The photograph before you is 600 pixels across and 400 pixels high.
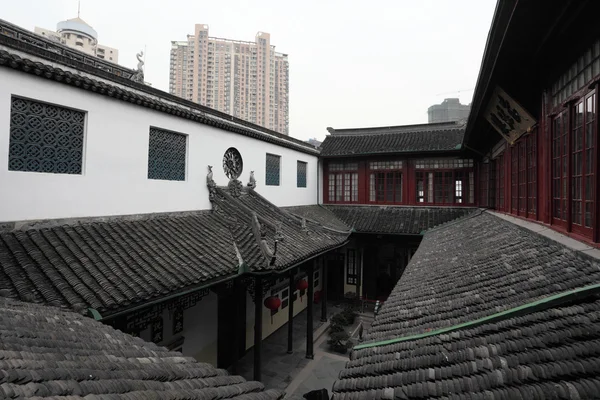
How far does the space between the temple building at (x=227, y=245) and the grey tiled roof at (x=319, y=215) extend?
2.55m

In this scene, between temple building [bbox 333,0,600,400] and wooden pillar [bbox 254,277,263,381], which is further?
wooden pillar [bbox 254,277,263,381]

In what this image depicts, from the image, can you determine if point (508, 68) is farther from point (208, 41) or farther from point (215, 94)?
point (208, 41)

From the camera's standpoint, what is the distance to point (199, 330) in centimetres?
844

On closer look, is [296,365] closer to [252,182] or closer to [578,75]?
[252,182]

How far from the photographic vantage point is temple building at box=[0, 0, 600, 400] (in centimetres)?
229

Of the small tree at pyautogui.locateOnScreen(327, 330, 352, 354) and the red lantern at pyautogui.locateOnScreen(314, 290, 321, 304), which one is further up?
the red lantern at pyautogui.locateOnScreen(314, 290, 321, 304)

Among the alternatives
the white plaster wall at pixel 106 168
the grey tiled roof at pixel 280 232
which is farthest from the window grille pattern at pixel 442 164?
the white plaster wall at pixel 106 168

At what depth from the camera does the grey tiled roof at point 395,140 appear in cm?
1472

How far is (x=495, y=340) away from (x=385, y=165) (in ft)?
45.1

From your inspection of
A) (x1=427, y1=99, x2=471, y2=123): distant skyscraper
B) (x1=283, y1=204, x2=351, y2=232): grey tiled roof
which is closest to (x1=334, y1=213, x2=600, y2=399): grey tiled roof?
(x1=283, y1=204, x2=351, y2=232): grey tiled roof

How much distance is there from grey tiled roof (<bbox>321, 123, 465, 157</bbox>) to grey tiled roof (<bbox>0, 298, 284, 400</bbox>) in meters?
13.4

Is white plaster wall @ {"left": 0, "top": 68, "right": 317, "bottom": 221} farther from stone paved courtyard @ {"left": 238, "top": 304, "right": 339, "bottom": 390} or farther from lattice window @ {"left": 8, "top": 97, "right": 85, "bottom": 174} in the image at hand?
stone paved courtyard @ {"left": 238, "top": 304, "right": 339, "bottom": 390}

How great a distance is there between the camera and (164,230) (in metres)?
7.29

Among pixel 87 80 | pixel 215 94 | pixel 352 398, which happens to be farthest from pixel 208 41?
pixel 352 398
